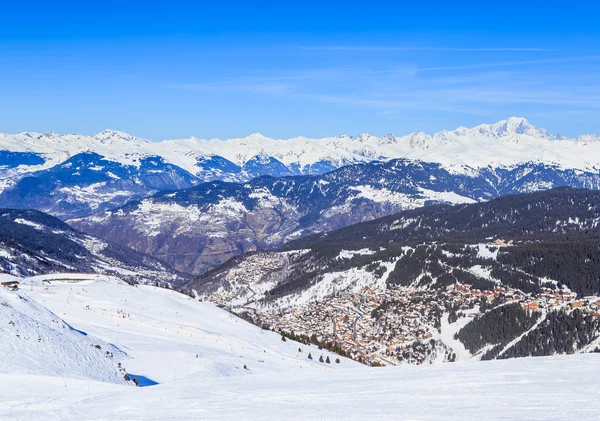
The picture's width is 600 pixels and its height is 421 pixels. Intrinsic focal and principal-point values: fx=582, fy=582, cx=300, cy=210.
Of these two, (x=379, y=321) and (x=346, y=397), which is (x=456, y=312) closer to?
(x=379, y=321)

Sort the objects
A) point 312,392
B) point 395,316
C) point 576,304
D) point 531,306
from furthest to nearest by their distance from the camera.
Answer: point 395,316, point 576,304, point 531,306, point 312,392

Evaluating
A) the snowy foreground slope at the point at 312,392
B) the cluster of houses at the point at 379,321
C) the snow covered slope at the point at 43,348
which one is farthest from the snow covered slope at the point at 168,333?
the cluster of houses at the point at 379,321

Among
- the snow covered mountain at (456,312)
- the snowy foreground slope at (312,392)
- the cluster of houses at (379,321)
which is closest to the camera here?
the snowy foreground slope at (312,392)

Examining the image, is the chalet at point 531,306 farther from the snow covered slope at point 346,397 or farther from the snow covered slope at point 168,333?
the snow covered slope at point 346,397

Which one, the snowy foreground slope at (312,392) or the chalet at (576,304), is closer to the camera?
the snowy foreground slope at (312,392)

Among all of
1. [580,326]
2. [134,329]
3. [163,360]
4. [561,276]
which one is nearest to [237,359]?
[163,360]

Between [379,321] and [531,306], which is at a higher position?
[531,306]

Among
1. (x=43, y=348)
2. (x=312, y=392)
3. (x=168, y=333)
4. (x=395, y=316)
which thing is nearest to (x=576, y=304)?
(x=395, y=316)

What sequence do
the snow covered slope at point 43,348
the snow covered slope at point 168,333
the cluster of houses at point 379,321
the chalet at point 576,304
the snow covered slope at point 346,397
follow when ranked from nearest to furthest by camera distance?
the snow covered slope at point 346,397 → the snow covered slope at point 43,348 → the snow covered slope at point 168,333 → the cluster of houses at point 379,321 → the chalet at point 576,304

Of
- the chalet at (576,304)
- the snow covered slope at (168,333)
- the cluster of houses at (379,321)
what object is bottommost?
the cluster of houses at (379,321)

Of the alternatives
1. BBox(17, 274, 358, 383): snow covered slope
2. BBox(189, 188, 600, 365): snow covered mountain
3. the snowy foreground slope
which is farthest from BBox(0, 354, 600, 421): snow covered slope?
BBox(189, 188, 600, 365): snow covered mountain

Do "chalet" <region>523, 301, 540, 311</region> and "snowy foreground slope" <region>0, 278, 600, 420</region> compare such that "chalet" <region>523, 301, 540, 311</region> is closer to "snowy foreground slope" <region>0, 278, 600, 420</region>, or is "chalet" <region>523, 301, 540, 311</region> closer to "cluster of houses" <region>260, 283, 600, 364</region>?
"cluster of houses" <region>260, 283, 600, 364</region>

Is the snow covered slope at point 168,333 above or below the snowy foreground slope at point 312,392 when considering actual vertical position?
below
